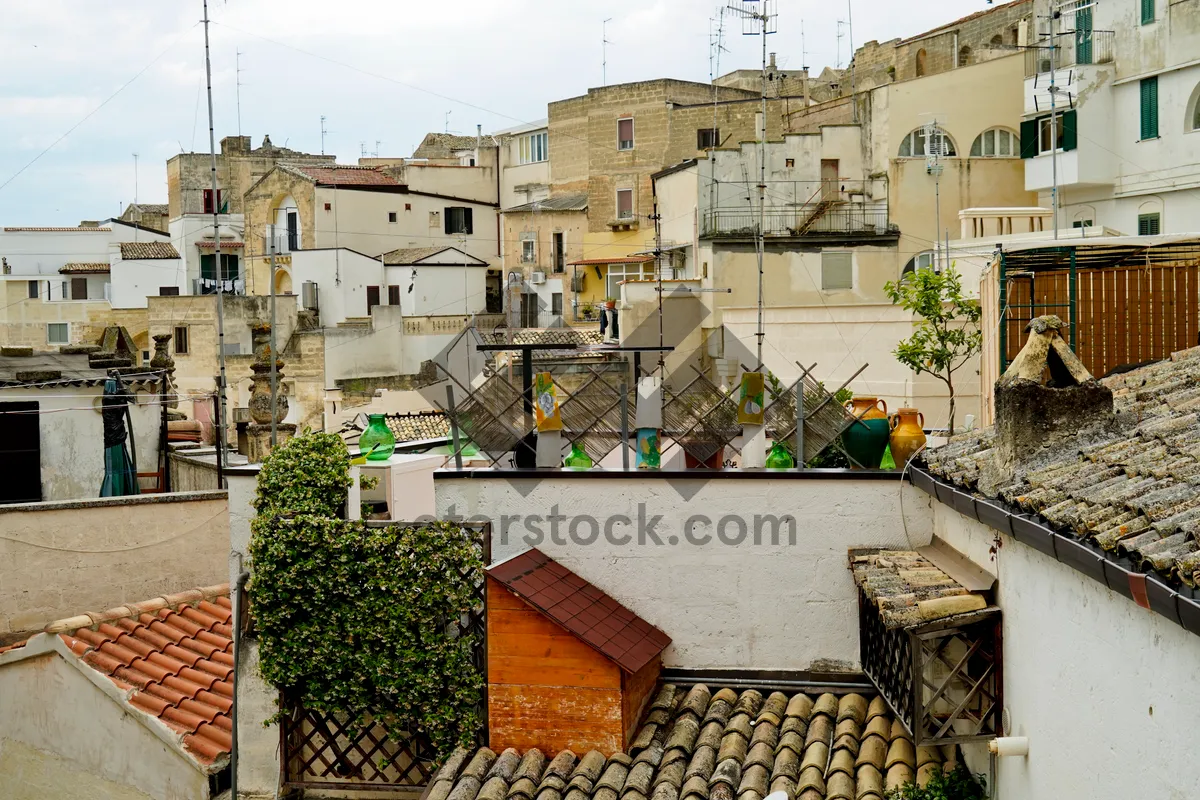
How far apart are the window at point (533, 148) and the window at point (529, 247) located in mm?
4419

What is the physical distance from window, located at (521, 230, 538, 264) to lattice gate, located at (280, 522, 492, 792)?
4307 cm

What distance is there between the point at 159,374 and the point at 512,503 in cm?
998

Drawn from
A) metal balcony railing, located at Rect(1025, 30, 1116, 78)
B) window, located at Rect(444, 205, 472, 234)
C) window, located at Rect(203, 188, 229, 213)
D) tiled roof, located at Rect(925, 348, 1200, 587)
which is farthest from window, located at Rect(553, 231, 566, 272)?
tiled roof, located at Rect(925, 348, 1200, 587)

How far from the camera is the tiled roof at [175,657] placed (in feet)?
36.6

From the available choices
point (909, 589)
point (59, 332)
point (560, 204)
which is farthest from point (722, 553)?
point (59, 332)

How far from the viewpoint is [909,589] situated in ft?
27.0

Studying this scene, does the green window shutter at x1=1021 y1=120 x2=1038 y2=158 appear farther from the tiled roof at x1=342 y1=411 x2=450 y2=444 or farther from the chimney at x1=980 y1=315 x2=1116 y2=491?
the chimney at x1=980 y1=315 x2=1116 y2=491

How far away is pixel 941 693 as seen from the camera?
25.5 feet

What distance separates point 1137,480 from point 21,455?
15.1 metres

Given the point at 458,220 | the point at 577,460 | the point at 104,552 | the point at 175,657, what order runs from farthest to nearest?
the point at 458,220 < the point at 104,552 < the point at 175,657 < the point at 577,460

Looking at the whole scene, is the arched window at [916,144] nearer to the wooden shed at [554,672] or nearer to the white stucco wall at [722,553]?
the white stucco wall at [722,553]

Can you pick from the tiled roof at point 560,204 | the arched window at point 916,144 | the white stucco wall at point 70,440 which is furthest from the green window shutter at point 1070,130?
the tiled roof at point 560,204

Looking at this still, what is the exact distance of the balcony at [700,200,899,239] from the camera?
3009cm

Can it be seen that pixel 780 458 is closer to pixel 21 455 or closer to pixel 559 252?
pixel 21 455
